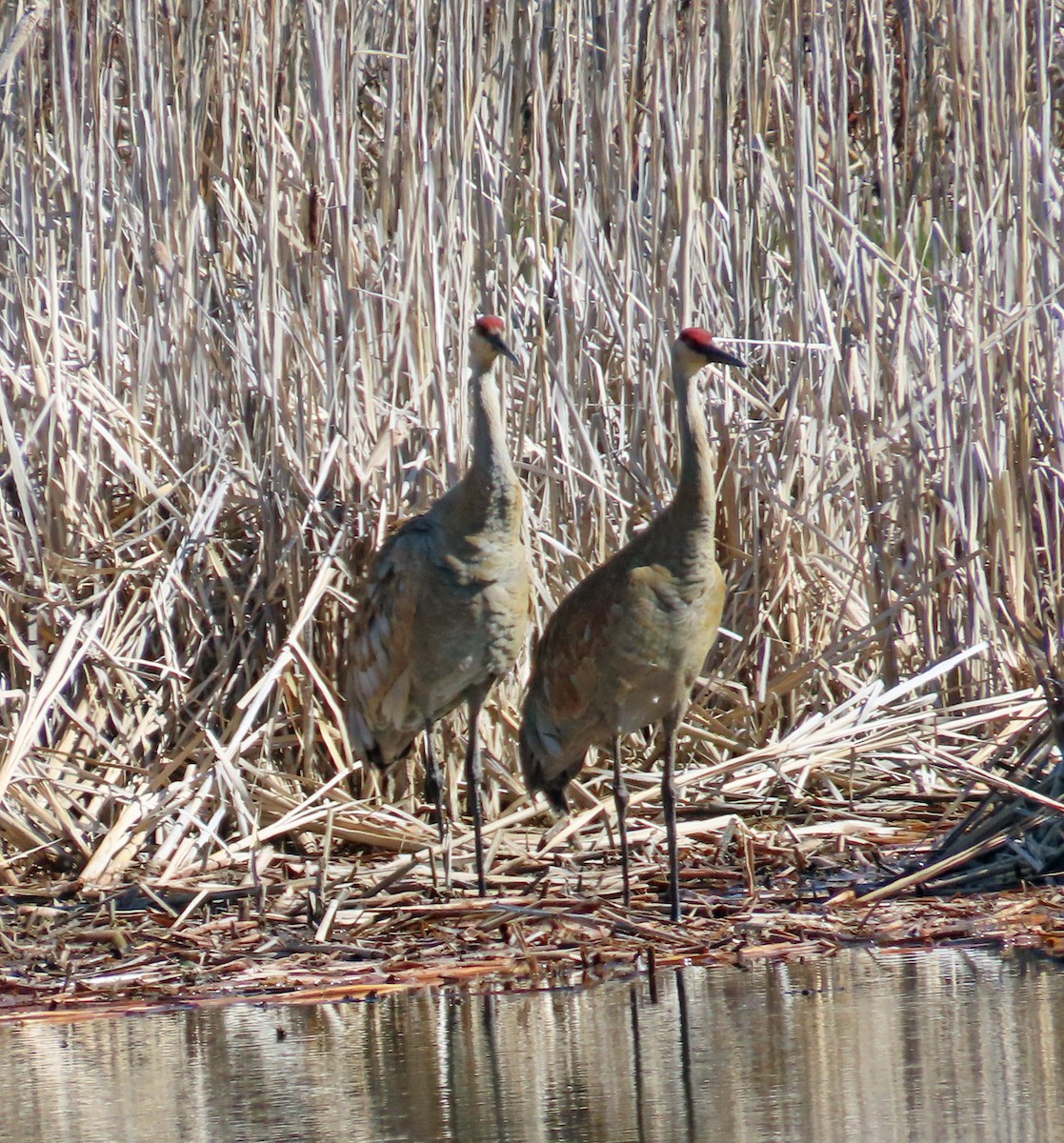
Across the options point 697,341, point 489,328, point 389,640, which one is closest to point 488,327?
point 489,328

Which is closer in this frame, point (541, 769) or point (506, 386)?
point (541, 769)

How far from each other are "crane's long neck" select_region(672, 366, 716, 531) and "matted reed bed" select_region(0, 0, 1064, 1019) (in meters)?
0.83

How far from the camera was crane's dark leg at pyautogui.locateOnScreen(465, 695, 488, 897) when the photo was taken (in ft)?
16.6

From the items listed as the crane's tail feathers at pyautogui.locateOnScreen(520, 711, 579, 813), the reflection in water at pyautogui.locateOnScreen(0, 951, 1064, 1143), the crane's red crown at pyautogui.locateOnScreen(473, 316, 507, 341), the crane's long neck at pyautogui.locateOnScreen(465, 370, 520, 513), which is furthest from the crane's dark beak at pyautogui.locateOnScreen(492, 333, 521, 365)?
the reflection in water at pyautogui.locateOnScreen(0, 951, 1064, 1143)

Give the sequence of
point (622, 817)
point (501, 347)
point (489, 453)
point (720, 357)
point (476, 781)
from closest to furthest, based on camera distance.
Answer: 1. point (720, 357)
2. point (622, 817)
3. point (501, 347)
4. point (489, 453)
5. point (476, 781)

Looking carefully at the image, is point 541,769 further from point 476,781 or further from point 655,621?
point 655,621

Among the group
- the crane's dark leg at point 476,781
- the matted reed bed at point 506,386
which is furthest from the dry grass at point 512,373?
the crane's dark leg at point 476,781

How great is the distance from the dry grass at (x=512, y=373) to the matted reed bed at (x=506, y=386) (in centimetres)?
2

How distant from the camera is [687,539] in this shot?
489 cm

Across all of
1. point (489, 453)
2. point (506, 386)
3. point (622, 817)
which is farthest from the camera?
point (506, 386)

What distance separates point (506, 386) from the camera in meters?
5.89

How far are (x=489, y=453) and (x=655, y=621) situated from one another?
2.48ft

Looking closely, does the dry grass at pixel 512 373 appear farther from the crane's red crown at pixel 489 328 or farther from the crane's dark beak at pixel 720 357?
the crane's dark beak at pixel 720 357

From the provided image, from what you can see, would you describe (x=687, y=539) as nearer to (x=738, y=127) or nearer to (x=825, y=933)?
(x=825, y=933)
